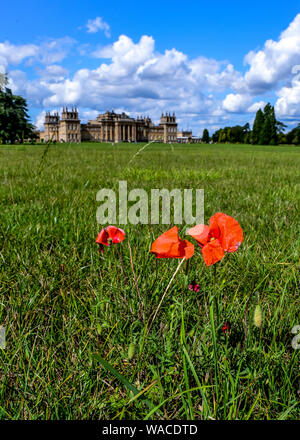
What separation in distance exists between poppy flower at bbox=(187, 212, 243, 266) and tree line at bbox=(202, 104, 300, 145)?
89.5m

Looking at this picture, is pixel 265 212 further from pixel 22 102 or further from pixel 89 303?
pixel 22 102

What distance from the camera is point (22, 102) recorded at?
50562 mm

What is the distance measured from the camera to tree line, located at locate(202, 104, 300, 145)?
82750 millimetres

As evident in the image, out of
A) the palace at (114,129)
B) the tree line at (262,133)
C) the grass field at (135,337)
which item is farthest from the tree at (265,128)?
the grass field at (135,337)

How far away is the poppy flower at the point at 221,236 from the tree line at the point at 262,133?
89499 mm

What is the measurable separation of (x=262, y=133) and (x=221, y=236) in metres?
89.9

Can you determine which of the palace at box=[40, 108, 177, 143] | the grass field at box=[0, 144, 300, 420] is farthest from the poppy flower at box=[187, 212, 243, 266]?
the palace at box=[40, 108, 177, 143]

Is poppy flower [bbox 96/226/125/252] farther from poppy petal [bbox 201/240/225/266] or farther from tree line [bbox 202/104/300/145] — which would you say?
tree line [bbox 202/104/300/145]

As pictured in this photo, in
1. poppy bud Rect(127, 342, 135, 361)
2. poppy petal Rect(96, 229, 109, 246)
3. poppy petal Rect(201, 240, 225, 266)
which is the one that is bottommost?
poppy bud Rect(127, 342, 135, 361)

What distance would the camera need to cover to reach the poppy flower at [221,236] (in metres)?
0.78

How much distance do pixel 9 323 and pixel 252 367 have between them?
0.81 metres

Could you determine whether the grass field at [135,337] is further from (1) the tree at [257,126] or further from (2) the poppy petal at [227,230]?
(1) the tree at [257,126]

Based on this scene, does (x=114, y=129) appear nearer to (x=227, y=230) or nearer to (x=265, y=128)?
(x=265, y=128)
